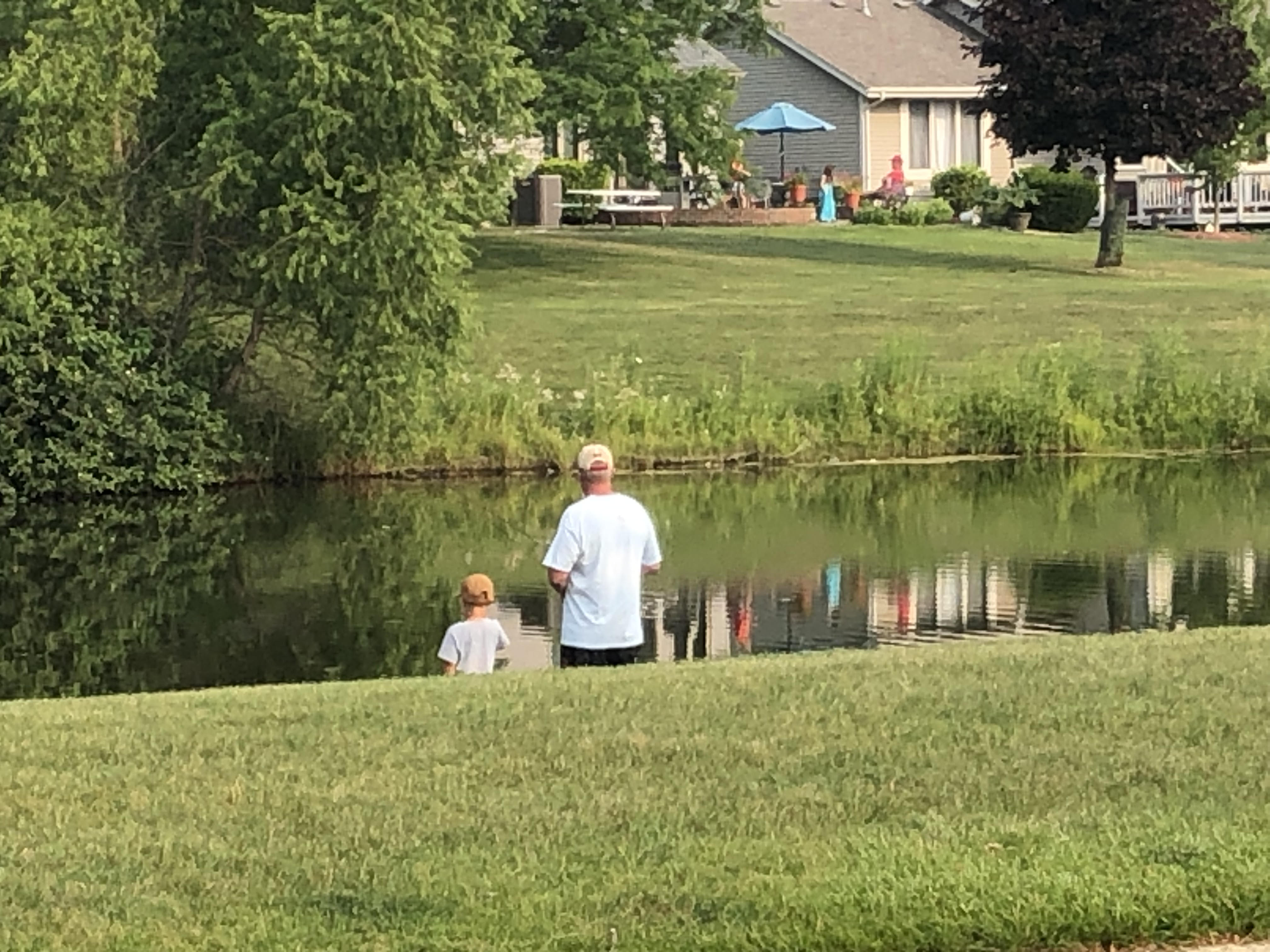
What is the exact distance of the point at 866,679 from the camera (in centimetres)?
934

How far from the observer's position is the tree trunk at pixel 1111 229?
37.7m

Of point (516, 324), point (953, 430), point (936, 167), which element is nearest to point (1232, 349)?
point (953, 430)

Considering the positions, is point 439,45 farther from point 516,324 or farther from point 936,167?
point 936,167

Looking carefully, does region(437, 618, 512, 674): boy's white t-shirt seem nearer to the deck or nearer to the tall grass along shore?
the tall grass along shore

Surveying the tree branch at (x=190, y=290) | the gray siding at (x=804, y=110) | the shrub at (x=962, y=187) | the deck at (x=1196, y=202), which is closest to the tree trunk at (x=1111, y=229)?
the shrub at (x=962, y=187)

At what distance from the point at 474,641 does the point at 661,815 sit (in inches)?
198

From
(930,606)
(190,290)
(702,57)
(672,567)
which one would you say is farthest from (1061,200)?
(930,606)

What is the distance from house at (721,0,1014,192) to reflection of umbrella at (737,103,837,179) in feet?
10.5

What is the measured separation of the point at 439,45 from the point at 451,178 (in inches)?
58.9

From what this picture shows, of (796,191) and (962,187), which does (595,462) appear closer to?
(796,191)

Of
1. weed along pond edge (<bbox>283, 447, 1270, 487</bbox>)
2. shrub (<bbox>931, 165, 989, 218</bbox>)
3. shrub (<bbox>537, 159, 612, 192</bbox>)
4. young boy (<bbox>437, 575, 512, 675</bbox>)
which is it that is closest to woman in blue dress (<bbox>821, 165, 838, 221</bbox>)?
shrub (<bbox>931, 165, 989, 218</bbox>)

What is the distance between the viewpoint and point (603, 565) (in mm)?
11227

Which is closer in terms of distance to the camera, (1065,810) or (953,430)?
(1065,810)

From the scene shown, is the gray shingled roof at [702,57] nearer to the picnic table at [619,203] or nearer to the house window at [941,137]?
the house window at [941,137]
